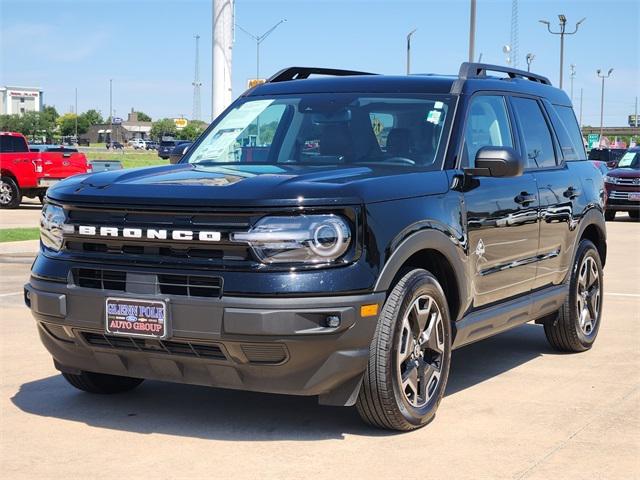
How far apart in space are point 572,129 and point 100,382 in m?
4.22

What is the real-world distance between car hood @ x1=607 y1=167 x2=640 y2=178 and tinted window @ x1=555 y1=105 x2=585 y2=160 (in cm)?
1821

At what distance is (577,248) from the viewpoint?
25.7 ft

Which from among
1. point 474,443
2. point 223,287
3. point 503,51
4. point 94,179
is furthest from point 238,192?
point 503,51

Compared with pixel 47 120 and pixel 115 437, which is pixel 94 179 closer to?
pixel 115 437

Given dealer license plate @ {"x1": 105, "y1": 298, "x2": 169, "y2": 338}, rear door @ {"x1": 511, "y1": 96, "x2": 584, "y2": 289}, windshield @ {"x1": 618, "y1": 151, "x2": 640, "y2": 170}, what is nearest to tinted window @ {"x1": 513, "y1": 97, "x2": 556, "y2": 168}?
rear door @ {"x1": 511, "y1": 96, "x2": 584, "y2": 289}

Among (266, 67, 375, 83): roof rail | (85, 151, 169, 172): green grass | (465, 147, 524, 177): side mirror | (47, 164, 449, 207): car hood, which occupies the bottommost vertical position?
(85, 151, 169, 172): green grass

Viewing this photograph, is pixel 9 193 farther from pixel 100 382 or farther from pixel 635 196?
pixel 100 382

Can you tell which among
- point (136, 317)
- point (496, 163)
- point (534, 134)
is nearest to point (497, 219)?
point (496, 163)

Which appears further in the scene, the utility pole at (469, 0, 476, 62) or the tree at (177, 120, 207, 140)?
the tree at (177, 120, 207, 140)

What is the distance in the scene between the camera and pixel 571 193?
24.8ft

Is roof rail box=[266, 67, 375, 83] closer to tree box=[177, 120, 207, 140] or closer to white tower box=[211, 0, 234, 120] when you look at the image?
white tower box=[211, 0, 234, 120]

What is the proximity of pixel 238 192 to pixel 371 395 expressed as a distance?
119 centimetres

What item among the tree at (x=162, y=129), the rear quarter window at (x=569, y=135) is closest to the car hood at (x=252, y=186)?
the rear quarter window at (x=569, y=135)

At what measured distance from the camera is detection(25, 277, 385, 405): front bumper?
189 inches
